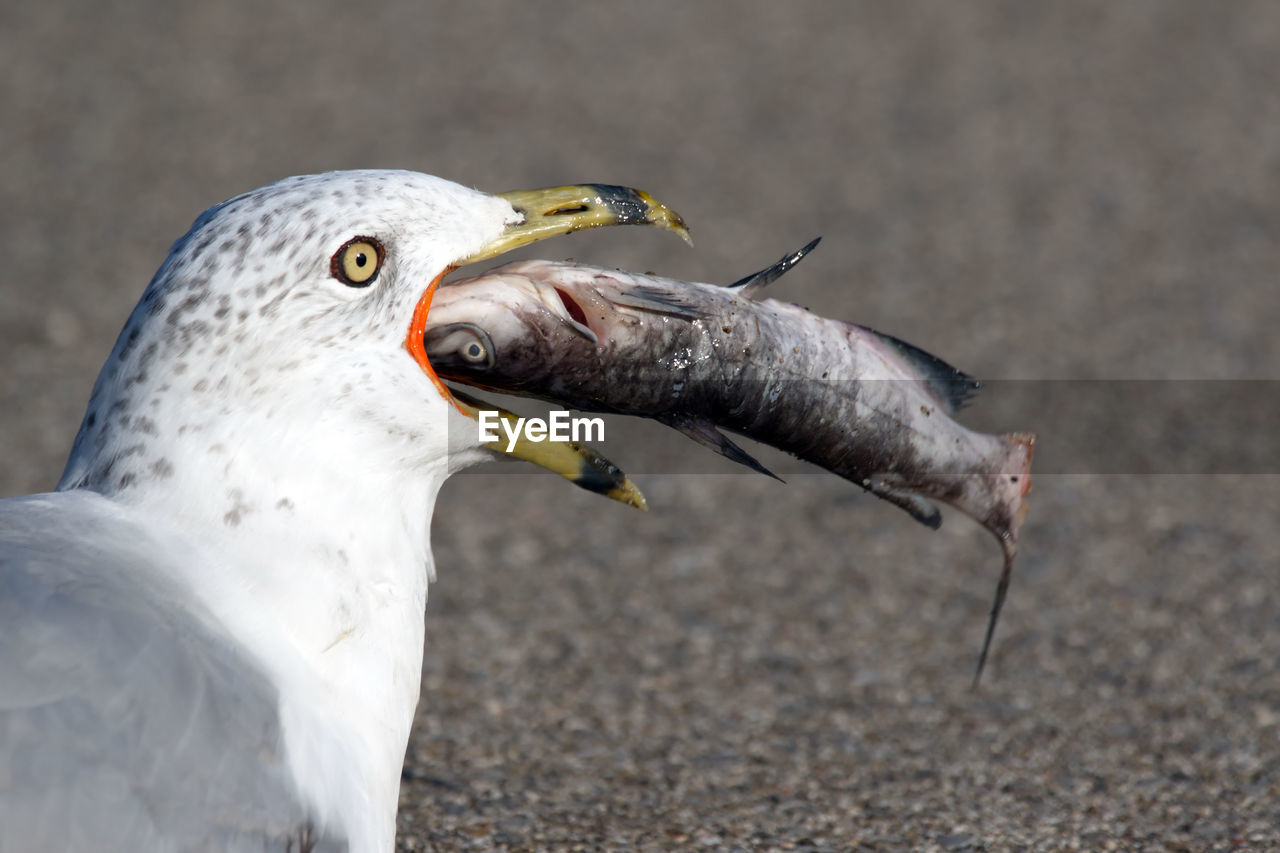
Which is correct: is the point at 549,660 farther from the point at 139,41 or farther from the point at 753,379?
the point at 139,41

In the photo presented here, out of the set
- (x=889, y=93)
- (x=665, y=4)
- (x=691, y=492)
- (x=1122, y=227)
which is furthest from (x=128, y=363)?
(x=665, y=4)

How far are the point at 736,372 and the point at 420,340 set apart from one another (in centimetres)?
54

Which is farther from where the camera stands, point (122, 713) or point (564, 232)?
point (564, 232)

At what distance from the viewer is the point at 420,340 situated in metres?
2.29

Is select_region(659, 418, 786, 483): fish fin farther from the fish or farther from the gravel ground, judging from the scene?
the gravel ground

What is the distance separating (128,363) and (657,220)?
2.83 feet

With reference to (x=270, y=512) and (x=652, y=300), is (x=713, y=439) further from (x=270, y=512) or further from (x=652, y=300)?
(x=270, y=512)

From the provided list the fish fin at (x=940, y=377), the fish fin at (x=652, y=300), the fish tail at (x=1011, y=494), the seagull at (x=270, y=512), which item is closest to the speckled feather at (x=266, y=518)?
the seagull at (x=270, y=512)

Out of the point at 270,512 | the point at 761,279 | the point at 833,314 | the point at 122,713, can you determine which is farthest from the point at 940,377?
the point at 833,314

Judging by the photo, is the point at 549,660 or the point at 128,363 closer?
the point at 128,363

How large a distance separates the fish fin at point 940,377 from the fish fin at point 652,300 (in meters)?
0.38

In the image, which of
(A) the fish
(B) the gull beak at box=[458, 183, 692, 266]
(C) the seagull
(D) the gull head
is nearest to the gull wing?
(C) the seagull

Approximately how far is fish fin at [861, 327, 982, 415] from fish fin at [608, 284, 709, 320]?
38 centimetres

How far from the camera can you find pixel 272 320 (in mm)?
2203
